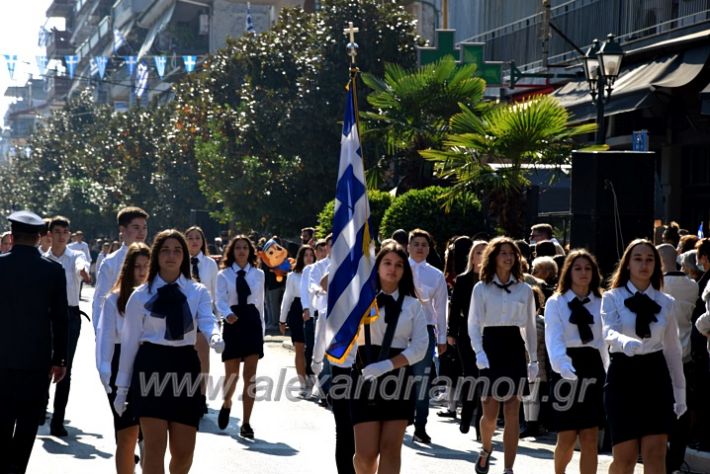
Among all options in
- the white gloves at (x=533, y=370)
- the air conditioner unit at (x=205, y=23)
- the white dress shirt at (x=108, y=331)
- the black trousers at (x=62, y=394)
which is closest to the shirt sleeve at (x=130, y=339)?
the white dress shirt at (x=108, y=331)

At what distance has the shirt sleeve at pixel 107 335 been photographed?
8562 mm

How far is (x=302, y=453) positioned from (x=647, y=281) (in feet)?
12.9

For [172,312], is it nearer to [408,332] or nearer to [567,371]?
[408,332]

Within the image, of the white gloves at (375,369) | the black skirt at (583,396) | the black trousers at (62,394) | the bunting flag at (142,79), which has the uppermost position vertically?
the bunting flag at (142,79)

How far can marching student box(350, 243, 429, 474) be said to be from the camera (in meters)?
7.95

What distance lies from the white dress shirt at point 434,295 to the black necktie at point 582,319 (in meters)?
3.22

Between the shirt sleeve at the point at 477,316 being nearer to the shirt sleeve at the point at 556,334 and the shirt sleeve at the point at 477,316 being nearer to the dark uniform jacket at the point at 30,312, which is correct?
the shirt sleeve at the point at 556,334

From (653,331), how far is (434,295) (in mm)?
4298

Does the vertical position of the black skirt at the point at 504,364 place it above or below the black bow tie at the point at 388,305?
below

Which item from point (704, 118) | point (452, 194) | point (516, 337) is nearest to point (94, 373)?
point (452, 194)

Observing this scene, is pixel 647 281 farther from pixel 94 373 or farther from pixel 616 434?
pixel 94 373

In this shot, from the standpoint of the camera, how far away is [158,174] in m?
53.6

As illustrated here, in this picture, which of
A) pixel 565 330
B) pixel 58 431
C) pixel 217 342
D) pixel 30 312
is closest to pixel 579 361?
pixel 565 330

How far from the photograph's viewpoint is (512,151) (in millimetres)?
18219
